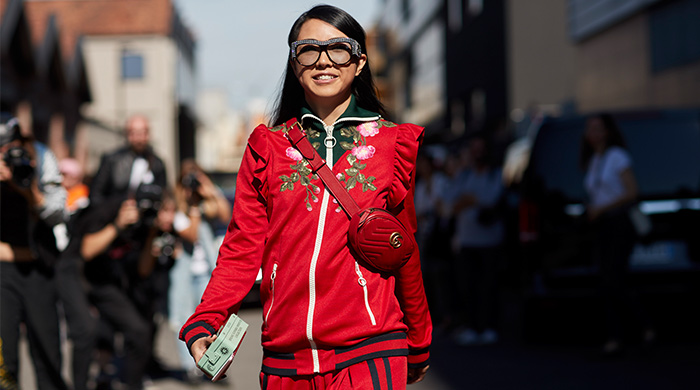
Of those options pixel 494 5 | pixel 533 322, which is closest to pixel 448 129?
pixel 494 5

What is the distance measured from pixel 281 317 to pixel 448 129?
1519 inches

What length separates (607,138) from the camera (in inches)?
Answer: 319

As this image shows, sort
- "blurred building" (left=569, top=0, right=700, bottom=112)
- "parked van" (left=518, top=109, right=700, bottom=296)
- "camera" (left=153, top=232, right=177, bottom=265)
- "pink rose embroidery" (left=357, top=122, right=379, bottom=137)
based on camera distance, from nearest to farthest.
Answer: "pink rose embroidery" (left=357, top=122, right=379, bottom=137)
"camera" (left=153, top=232, right=177, bottom=265)
"parked van" (left=518, top=109, right=700, bottom=296)
"blurred building" (left=569, top=0, right=700, bottom=112)

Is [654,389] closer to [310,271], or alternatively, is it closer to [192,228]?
[192,228]

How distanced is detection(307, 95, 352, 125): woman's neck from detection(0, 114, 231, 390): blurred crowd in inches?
105

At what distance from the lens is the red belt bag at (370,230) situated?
2.80 meters

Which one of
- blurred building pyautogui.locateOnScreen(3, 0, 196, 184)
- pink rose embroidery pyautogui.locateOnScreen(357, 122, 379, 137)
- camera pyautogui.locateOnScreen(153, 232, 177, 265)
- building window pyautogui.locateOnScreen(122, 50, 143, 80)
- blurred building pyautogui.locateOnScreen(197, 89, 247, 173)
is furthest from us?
blurred building pyautogui.locateOnScreen(197, 89, 247, 173)

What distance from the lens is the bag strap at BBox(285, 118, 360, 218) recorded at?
2.87 m

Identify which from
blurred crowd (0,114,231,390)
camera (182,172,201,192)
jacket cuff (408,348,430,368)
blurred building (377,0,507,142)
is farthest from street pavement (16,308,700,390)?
blurred building (377,0,507,142)

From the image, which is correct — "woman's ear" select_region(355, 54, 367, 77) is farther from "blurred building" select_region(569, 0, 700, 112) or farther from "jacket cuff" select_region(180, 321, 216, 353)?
"blurred building" select_region(569, 0, 700, 112)

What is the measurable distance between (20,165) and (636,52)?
15.2m

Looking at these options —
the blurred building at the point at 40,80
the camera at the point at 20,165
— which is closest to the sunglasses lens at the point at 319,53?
the camera at the point at 20,165

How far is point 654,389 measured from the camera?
682 cm

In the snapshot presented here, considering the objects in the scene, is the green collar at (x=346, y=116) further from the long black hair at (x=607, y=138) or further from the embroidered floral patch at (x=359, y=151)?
the long black hair at (x=607, y=138)
